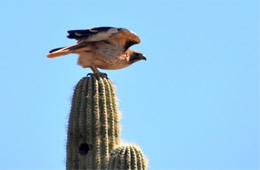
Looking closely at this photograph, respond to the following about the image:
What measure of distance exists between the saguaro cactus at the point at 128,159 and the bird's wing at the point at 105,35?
3883 millimetres

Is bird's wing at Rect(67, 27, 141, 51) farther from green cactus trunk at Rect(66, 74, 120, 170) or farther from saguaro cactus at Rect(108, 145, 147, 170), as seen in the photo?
saguaro cactus at Rect(108, 145, 147, 170)

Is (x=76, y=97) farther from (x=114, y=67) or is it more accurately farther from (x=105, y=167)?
(x=114, y=67)

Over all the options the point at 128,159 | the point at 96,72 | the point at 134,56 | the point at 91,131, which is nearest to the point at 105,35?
the point at 96,72

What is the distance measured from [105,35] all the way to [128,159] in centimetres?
435

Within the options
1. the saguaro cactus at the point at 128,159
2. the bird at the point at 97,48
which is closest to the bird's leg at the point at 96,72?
the bird at the point at 97,48

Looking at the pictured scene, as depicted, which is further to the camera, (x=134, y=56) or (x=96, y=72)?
(x=134, y=56)

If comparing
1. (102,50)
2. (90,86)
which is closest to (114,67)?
(102,50)

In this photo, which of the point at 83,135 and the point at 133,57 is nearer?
the point at 83,135

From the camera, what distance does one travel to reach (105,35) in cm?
1590

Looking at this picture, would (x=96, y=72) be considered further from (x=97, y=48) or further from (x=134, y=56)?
(x=134, y=56)

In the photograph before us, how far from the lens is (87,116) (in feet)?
43.9

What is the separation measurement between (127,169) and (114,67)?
15.0 ft

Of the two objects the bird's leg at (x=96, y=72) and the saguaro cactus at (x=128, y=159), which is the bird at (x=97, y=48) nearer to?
the bird's leg at (x=96, y=72)

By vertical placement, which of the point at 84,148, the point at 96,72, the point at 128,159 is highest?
the point at 96,72
